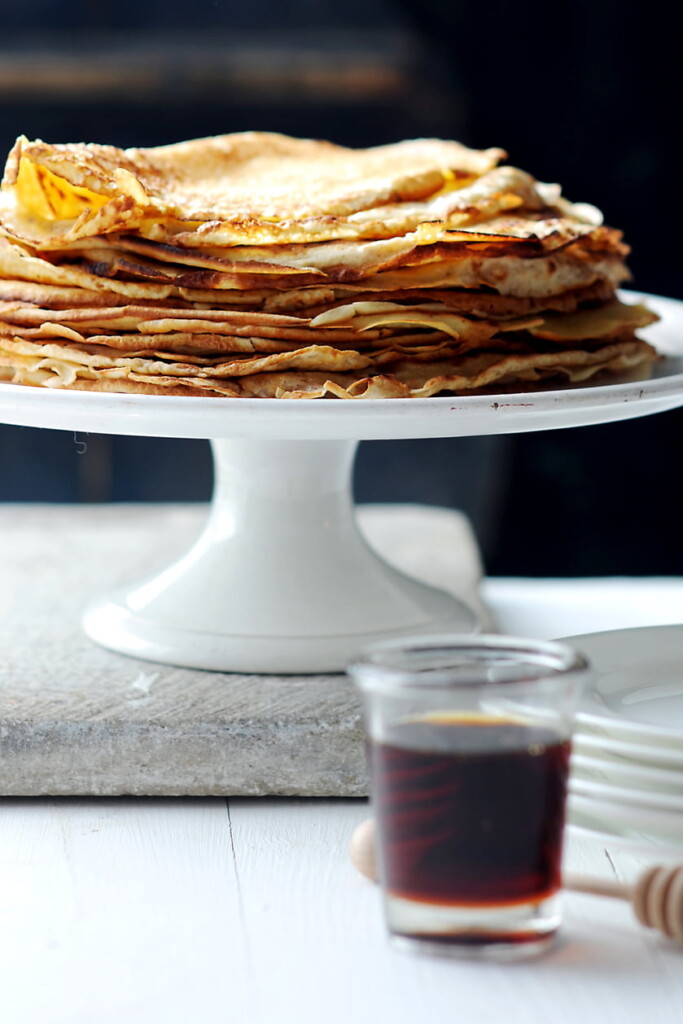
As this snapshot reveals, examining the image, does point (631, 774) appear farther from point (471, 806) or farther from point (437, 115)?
point (437, 115)

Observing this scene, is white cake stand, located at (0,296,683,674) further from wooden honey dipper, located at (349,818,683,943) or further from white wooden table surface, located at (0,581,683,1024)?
wooden honey dipper, located at (349,818,683,943)

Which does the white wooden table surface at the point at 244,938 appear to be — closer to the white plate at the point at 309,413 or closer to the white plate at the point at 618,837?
the white plate at the point at 618,837

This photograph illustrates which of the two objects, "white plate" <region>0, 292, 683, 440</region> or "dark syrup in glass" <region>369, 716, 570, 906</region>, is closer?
"dark syrup in glass" <region>369, 716, 570, 906</region>

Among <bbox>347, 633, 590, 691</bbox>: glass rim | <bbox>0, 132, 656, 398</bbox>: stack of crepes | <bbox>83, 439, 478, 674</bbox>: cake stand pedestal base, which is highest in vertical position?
<bbox>0, 132, 656, 398</bbox>: stack of crepes

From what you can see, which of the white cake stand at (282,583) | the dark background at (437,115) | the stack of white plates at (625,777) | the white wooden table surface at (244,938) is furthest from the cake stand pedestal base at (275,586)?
the dark background at (437,115)

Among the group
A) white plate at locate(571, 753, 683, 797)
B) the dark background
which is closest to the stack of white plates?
white plate at locate(571, 753, 683, 797)

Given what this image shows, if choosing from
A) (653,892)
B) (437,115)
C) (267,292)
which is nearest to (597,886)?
(653,892)
